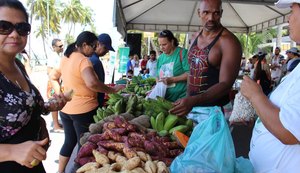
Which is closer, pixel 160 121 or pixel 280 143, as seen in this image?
pixel 280 143

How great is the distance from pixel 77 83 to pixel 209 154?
112 inches

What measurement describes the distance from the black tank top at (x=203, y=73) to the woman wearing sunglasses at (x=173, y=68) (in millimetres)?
1016

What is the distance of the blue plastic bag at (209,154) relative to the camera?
4.55ft

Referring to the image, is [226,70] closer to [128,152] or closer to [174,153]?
[174,153]

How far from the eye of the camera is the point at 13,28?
5.79 feet

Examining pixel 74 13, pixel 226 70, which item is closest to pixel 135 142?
pixel 226 70

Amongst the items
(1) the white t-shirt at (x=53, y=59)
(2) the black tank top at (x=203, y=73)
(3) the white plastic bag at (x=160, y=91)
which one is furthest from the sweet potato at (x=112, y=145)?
(1) the white t-shirt at (x=53, y=59)

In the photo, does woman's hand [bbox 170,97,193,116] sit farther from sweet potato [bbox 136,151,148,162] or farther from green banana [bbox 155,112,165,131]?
sweet potato [bbox 136,151,148,162]

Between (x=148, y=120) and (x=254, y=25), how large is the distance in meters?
11.3

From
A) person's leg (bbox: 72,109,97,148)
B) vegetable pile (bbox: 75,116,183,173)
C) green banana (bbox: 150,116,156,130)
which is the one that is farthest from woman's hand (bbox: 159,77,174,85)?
vegetable pile (bbox: 75,116,183,173)

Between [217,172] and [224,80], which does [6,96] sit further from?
[224,80]

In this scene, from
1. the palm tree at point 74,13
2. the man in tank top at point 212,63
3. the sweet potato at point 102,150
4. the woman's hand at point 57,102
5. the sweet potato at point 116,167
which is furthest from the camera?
the palm tree at point 74,13

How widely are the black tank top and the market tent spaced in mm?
6889

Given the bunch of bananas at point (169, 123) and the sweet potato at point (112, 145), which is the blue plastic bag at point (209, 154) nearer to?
the sweet potato at point (112, 145)
